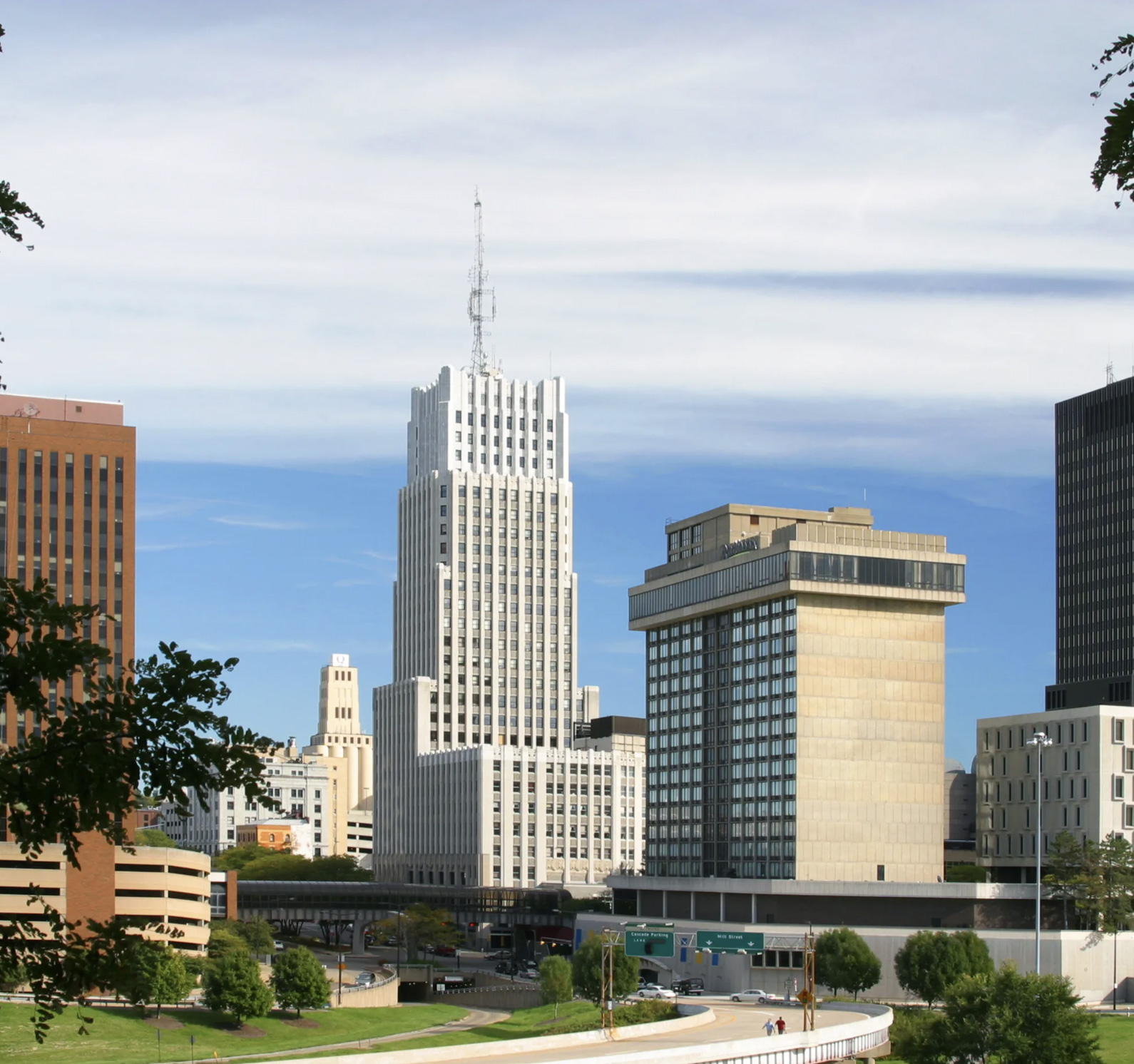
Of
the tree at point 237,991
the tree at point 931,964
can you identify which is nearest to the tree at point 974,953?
the tree at point 931,964

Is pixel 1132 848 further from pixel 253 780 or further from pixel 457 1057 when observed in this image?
pixel 253 780

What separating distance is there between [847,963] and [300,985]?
5290 cm

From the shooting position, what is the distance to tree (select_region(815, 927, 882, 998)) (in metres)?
175

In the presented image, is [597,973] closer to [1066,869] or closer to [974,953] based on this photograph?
[974,953]

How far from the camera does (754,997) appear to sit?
18212 cm

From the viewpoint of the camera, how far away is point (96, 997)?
161750mm

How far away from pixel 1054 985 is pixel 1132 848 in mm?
80250

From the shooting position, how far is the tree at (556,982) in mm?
172625

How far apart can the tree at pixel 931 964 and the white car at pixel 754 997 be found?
13307mm

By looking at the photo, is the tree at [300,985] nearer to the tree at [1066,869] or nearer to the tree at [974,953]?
the tree at [974,953]

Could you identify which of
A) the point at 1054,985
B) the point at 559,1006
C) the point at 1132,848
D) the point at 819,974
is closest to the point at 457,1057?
the point at 1054,985

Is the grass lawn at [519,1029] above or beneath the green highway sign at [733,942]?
beneath

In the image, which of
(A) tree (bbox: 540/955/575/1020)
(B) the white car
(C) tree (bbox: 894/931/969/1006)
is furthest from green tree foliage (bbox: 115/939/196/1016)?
(C) tree (bbox: 894/931/969/1006)

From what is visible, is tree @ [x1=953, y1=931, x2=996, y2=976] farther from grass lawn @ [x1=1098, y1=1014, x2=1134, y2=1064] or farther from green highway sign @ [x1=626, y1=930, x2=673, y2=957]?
green highway sign @ [x1=626, y1=930, x2=673, y2=957]
